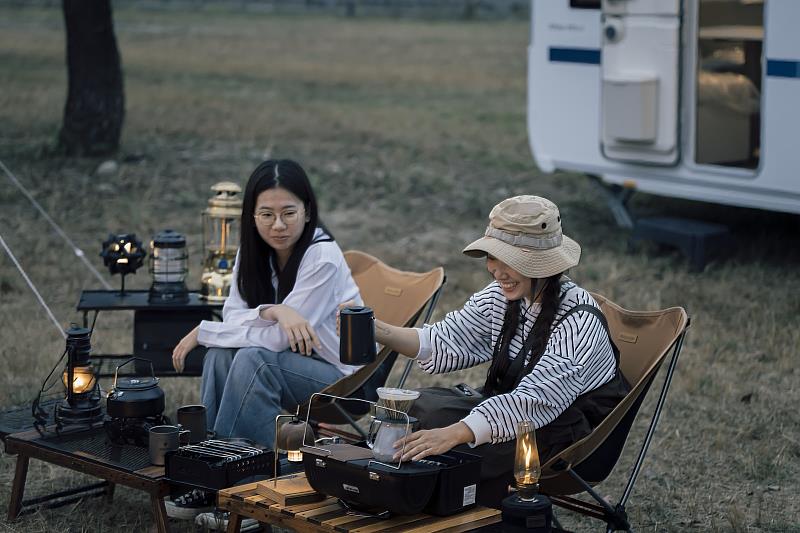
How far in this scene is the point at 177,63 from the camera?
54.7ft

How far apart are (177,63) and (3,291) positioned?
1016cm

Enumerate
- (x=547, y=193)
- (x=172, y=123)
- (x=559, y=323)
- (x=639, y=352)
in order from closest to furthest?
1. (x=559, y=323)
2. (x=639, y=352)
3. (x=547, y=193)
4. (x=172, y=123)

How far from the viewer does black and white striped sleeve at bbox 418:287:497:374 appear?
3705 millimetres

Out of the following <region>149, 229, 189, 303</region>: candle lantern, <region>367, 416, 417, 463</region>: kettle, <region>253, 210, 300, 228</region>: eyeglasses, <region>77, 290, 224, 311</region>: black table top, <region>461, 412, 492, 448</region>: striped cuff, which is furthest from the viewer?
<region>149, 229, 189, 303</region>: candle lantern

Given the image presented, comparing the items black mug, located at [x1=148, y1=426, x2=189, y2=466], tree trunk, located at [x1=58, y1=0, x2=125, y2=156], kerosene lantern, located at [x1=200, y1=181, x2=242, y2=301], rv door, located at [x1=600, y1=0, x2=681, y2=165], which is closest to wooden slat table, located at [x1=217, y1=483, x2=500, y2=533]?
black mug, located at [x1=148, y1=426, x2=189, y2=466]

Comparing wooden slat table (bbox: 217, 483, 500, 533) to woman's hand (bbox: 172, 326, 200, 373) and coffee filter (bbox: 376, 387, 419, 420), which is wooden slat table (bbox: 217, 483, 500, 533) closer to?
coffee filter (bbox: 376, 387, 419, 420)

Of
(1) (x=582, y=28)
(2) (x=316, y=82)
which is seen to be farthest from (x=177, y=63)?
(1) (x=582, y=28)

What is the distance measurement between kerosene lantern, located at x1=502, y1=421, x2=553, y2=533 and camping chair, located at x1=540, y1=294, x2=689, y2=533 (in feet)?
1.31

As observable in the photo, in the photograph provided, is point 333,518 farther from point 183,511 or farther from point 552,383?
point 183,511

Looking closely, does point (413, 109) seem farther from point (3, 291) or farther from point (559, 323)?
point (559, 323)

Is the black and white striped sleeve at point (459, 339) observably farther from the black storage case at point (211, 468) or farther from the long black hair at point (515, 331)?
the black storage case at point (211, 468)

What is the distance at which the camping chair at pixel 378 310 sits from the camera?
4105 millimetres

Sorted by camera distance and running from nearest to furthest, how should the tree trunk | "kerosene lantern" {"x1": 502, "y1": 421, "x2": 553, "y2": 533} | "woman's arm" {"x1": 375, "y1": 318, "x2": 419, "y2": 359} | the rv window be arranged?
"kerosene lantern" {"x1": 502, "y1": 421, "x2": 553, "y2": 533} → "woman's arm" {"x1": 375, "y1": 318, "x2": 419, "y2": 359} → the rv window → the tree trunk

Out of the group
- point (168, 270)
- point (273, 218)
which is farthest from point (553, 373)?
point (168, 270)
